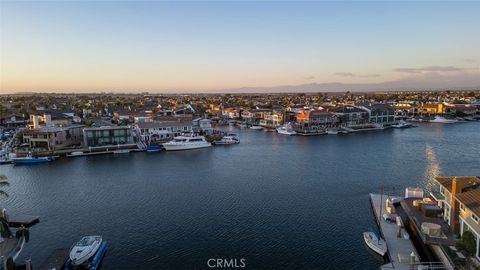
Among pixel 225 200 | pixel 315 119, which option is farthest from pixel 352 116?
pixel 225 200

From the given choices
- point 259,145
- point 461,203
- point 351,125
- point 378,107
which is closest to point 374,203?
point 461,203

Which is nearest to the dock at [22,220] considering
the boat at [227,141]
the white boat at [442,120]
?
the boat at [227,141]

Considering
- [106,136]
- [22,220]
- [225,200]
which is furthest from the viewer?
[106,136]

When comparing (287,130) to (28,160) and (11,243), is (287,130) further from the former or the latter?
(11,243)

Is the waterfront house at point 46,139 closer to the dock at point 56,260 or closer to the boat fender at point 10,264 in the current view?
the dock at point 56,260

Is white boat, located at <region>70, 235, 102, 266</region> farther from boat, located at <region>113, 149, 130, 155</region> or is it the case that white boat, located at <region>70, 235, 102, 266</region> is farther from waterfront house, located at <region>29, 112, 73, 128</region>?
waterfront house, located at <region>29, 112, 73, 128</region>
